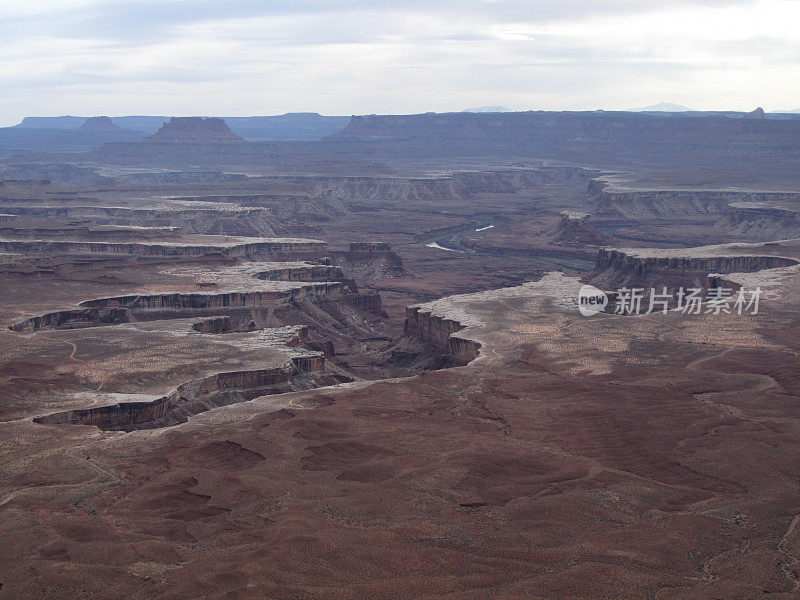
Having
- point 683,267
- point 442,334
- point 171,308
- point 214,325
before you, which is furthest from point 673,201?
point 214,325

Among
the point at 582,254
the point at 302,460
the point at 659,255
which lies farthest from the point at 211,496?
the point at 582,254

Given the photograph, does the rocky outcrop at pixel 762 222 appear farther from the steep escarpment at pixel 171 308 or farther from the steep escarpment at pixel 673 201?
the steep escarpment at pixel 171 308

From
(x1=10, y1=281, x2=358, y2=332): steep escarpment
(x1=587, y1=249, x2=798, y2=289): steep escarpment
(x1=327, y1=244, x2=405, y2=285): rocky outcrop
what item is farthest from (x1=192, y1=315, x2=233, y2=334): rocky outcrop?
(x1=327, y1=244, x2=405, y2=285): rocky outcrop

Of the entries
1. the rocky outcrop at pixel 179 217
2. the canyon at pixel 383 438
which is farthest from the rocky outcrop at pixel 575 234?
the canyon at pixel 383 438

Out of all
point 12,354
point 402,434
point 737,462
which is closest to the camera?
point 737,462

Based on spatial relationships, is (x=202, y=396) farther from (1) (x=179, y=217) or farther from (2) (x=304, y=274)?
(1) (x=179, y=217)

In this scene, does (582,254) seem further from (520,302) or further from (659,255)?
(520,302)
